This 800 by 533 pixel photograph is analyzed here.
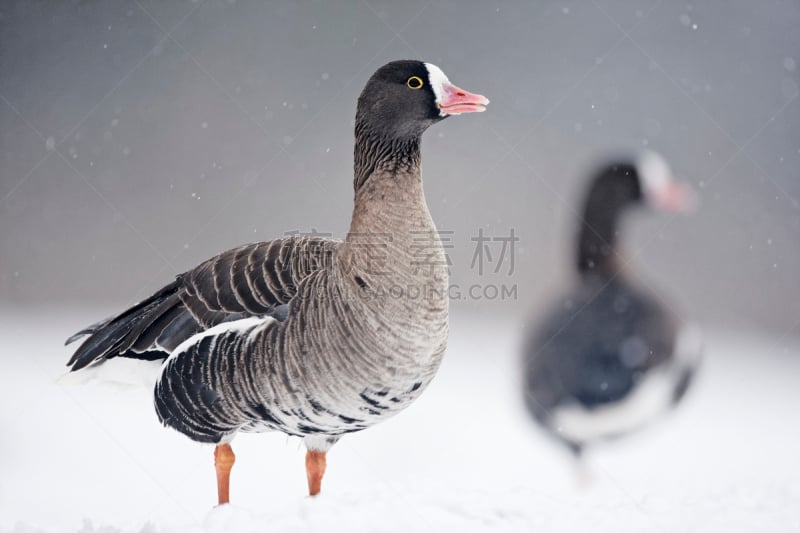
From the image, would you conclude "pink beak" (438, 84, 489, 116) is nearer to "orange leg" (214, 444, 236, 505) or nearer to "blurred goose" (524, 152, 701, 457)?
"blurred goose" (524, 152, 701, 457)

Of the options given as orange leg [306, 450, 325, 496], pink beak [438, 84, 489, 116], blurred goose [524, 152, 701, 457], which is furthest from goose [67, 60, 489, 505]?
blurred goose [524, 152, 701, 457]

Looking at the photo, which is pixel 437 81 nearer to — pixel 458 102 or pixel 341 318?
pixel 458 102

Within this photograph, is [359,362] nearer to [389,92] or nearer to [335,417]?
[335,417]

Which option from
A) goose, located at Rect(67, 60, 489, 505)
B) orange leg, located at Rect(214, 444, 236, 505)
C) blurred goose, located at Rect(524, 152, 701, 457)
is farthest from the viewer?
blurred goose, located at Rect(524, 152, 701, 457)

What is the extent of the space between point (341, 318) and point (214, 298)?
453 mm

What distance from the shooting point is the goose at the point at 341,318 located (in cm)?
189

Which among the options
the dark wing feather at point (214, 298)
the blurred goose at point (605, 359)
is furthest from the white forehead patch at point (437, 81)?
the blurred goose at point (605, 359)

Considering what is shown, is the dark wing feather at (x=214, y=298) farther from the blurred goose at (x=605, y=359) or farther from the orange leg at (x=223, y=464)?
the blurred goose at (x=605, y=359)

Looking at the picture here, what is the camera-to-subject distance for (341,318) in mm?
1898

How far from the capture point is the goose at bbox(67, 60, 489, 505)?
1886mm

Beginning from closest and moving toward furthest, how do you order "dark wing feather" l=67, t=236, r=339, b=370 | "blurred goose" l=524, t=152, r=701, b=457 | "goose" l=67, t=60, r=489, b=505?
"goose" l=67, t=60, r=489, b=505 < "dark wing feather" l=67, t=236, r=339, b=370 < "blurred goose" l=524, t=152, r=701, b=457

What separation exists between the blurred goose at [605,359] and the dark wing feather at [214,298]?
1.03 meters

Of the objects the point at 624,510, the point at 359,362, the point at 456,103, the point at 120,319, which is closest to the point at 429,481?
the point at 624,510

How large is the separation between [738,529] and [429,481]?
1.02 meters
